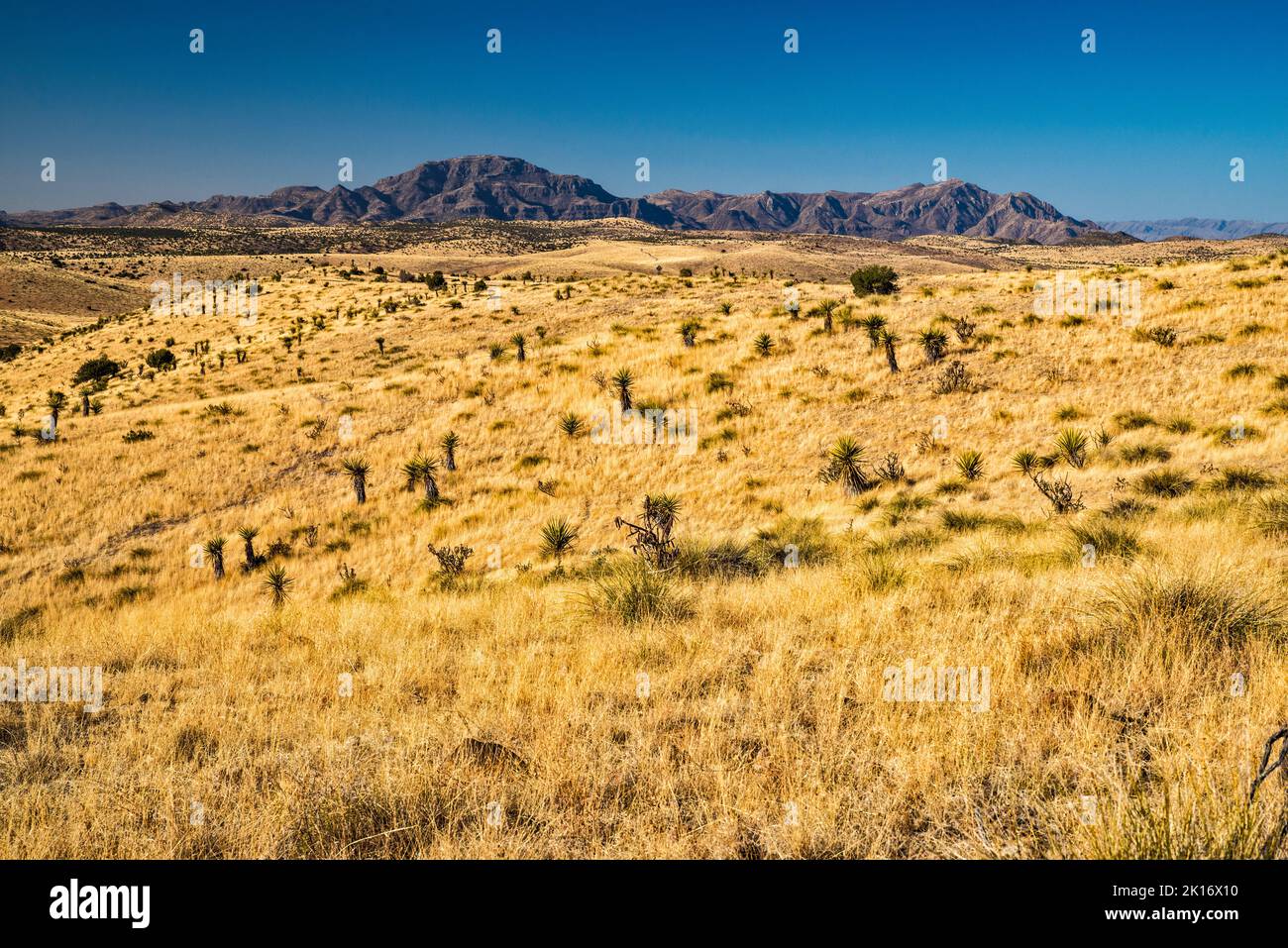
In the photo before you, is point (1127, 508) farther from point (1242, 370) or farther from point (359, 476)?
point (359, 476)

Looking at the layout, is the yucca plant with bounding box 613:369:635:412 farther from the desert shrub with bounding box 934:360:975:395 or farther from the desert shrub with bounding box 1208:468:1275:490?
the desert shrub with bounding box 1208:468:1275:490

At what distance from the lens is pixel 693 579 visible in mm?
8984

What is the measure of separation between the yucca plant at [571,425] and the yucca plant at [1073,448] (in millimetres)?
13835

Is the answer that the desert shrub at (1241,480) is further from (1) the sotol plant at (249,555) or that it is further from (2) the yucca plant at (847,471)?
(1) the sotol plant at (249,555)

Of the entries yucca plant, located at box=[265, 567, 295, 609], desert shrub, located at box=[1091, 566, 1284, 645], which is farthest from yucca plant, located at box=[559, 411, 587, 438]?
desert shrub, located at box=[1091, 566, 1284, 645]

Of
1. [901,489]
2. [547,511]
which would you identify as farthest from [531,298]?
[901,489]

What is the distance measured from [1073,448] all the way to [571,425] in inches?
558

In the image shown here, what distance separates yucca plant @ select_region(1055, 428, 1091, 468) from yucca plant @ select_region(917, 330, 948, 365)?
7.36 meters

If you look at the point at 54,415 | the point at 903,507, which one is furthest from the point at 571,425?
the point at 54,415

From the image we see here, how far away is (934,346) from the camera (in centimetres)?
2050

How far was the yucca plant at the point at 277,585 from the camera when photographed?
43.0 ft

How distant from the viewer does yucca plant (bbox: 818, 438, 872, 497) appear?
14430 millimetres
